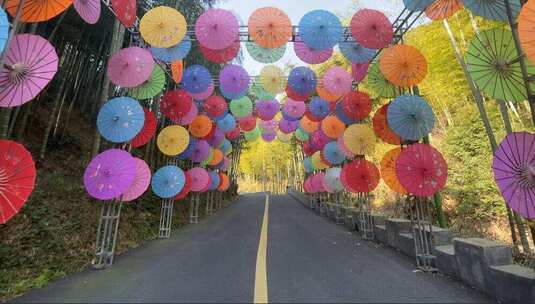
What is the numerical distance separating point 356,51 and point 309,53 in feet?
3.93

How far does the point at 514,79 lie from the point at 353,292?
3020mm

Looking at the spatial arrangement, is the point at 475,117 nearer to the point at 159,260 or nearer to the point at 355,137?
the point at 355,137

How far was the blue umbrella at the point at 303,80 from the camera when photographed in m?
8.70

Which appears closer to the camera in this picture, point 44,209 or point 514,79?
point 514,79

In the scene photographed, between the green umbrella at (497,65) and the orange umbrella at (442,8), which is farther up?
the orange umbrella at (442,8)

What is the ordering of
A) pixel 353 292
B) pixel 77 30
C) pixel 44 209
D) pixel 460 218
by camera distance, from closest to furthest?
pixel 353 292 → pixel 44 209 → pixel 77 30 → pixel 460 218

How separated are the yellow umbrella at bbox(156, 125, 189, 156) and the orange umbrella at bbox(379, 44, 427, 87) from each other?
5.47 meters

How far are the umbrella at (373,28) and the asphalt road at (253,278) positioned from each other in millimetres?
4378

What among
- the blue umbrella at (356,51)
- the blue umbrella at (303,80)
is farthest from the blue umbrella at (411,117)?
the blue umbrella at (303,80)

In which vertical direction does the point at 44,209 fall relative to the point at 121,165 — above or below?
below

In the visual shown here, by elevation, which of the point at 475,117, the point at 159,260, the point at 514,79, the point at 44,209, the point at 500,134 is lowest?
the point at 159,260

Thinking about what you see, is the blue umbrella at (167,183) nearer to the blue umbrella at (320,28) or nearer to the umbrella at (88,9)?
the umbrella at (88,9)

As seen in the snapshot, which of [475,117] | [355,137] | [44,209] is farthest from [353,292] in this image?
[475,117]

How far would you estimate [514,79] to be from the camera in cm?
300
